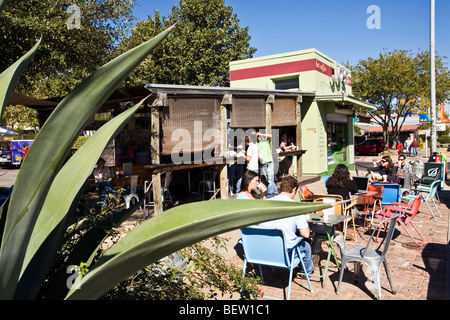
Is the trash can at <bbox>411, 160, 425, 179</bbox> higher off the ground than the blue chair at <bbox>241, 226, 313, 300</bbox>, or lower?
higher

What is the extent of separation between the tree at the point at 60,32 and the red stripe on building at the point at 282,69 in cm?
541

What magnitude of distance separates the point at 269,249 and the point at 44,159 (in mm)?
3435

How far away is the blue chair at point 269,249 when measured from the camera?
406 centimetres

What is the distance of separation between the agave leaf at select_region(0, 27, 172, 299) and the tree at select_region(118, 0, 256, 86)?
22.2 metres

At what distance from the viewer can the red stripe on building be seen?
45.3 feet

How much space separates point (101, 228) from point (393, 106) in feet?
109

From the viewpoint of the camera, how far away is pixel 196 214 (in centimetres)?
105

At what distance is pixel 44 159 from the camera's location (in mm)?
1066

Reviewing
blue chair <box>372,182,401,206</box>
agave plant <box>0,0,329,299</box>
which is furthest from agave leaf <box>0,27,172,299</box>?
blue chair <box>372,182,401,206</box>

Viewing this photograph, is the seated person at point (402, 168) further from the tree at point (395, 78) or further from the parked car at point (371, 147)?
the parked car at point (371, 147)

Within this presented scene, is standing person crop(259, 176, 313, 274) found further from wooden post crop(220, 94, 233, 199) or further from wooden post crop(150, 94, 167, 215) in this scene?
Answer: wooden post crop(220, 94, 233, 199)
